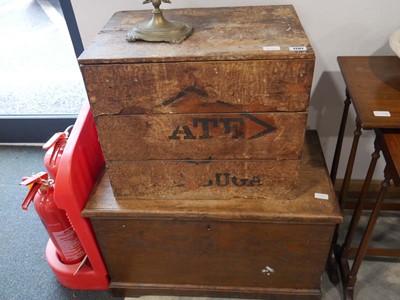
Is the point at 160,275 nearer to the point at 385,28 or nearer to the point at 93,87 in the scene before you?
the point at 93,87

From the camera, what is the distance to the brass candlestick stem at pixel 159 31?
38.7 inches

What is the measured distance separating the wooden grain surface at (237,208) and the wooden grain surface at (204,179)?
2cm

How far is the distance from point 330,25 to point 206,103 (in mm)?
690

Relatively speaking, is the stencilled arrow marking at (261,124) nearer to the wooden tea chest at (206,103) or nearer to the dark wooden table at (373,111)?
the wooden tea chest at (206,103)

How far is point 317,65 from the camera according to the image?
4.77 ft

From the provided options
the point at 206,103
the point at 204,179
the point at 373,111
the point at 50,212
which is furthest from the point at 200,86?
the point at 50,212

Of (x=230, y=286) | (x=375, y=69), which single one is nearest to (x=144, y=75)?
(x=375, y=69)

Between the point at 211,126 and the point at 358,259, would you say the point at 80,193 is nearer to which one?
the point at 211,126

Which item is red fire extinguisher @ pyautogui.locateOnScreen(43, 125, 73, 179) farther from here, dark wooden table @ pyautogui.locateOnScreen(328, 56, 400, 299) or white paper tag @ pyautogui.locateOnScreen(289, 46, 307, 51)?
dark wooden table @ pyautogui.locateOnScreen(328, 56, 400, 299)

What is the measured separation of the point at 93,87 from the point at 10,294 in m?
1.04

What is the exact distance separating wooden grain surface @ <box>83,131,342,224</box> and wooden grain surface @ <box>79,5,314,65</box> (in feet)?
1.62

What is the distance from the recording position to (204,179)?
1.16m

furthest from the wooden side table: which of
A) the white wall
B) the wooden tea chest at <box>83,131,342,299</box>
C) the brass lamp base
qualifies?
the brass lamp base

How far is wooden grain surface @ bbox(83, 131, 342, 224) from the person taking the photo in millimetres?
1143
